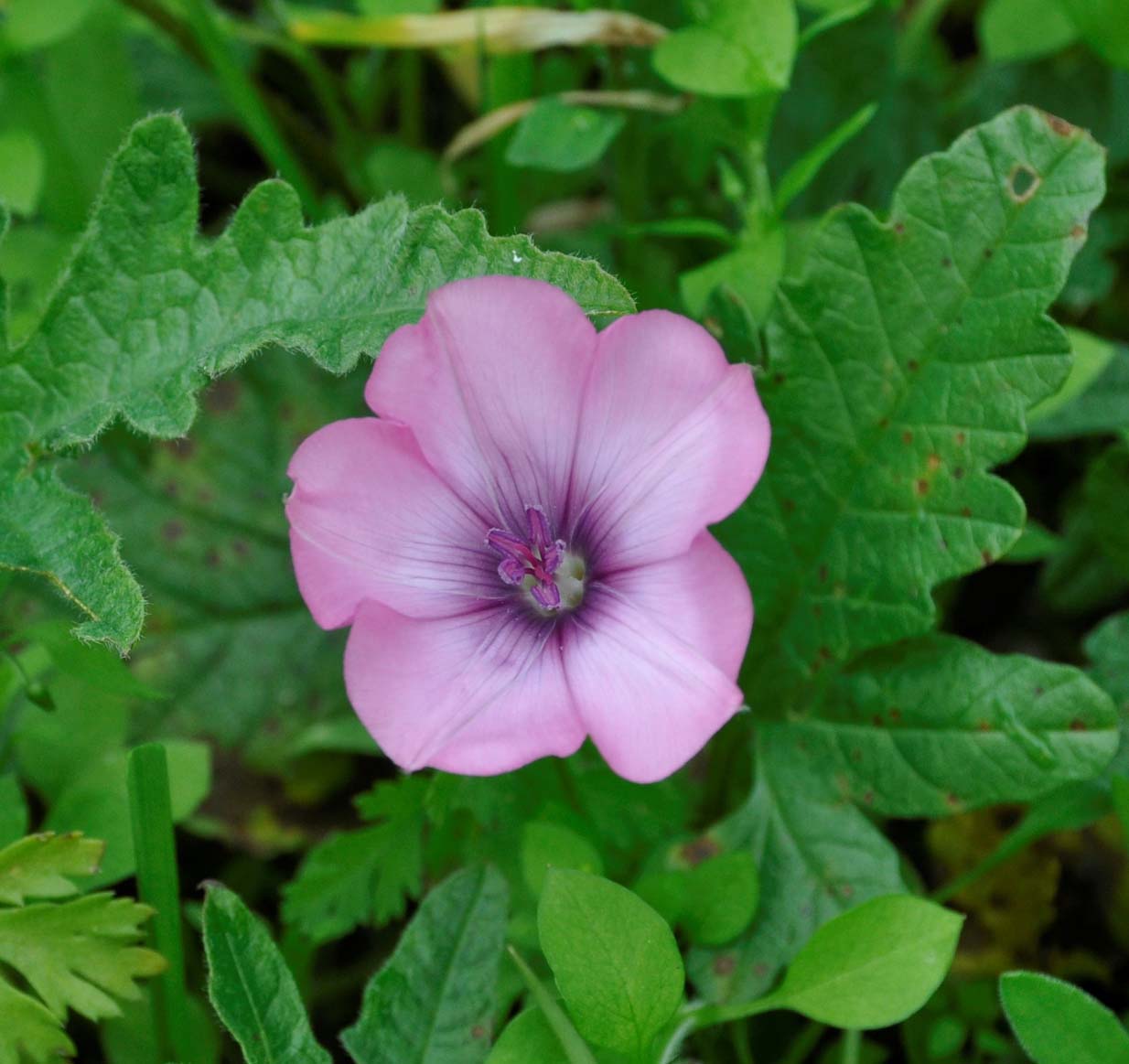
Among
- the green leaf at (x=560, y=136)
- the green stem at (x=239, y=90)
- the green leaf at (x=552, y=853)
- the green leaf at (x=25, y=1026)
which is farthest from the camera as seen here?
the green stem at (x=239, y=90)

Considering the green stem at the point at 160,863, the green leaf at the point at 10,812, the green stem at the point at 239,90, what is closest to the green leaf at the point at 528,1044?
the green stem at the point at 160,863

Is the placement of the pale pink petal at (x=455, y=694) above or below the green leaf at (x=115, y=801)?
above

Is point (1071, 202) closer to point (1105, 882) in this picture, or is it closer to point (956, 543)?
point (956, 543)

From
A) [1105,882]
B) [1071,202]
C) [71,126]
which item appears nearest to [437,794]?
[1071,202]

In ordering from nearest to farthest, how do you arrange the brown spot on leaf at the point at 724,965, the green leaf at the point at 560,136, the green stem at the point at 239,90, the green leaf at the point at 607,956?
the green leaf at the point at 607,956 < the brown spot on leaf at the point at 724,965 < the green leaf at the point at 560,136 < the green stem at the point at 239,90

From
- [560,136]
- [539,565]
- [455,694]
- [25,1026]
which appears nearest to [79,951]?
[25,1026]

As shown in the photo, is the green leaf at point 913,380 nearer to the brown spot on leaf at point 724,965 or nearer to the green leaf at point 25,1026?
the brown spot on leaf at point 724,965

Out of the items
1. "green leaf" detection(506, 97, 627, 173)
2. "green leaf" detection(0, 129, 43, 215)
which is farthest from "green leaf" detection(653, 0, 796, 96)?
"green leaf" detection(0, 129, 43, 215)
